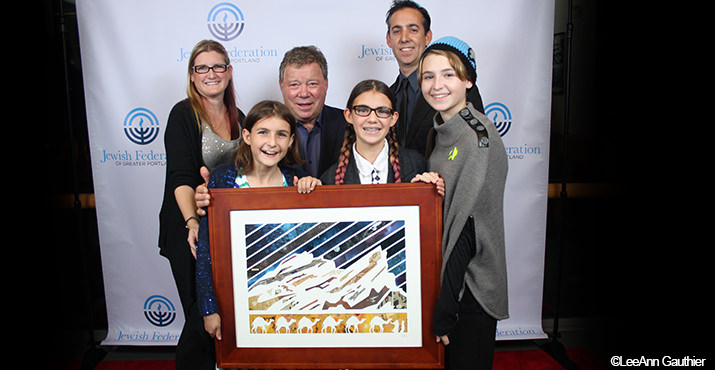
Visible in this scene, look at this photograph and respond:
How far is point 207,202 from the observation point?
177 cm

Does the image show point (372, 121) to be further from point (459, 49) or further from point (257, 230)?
point (257, 230)

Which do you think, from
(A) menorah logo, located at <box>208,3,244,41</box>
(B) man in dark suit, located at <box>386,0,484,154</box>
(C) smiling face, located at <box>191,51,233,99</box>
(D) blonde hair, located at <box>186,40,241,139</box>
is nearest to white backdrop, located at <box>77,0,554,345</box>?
(A) menorah logo, located at <box>208,3,244,41</box>

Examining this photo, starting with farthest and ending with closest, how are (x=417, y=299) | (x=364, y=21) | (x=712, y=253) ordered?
(x=364, y=21) → (x=712, y=253) → (x=417, y=299)

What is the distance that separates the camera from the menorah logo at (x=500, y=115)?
3.03 meters

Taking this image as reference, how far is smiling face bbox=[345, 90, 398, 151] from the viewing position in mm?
1976

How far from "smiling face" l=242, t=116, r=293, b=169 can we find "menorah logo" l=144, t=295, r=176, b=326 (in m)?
1.93

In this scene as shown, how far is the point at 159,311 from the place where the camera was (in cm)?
326

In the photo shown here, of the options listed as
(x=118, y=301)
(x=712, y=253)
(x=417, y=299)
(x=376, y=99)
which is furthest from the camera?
(x=118, y=301)

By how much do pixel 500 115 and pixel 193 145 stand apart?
86.4 inches

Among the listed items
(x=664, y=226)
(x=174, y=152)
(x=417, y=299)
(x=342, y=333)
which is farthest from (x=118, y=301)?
(x=664, y=226)

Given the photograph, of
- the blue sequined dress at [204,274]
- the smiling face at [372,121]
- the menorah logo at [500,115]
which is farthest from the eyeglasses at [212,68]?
the menorah logo at [500,115]

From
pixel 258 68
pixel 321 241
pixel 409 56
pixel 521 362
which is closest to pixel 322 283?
pixel 321 241

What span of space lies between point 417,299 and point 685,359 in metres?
1.97

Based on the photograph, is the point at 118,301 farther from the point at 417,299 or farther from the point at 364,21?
the point at 364,21
